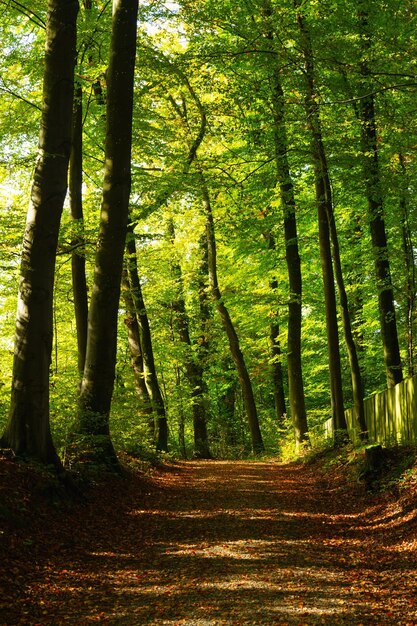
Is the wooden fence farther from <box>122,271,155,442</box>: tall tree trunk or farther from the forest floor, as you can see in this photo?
<box>122,271,155,442</box>: tall tree trunk

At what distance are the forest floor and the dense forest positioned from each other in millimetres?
1197

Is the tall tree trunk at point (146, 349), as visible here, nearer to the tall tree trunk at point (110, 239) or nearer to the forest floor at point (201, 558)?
the tall tree trunk at point (110, 239)

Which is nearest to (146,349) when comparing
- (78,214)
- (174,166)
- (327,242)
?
(174,166)

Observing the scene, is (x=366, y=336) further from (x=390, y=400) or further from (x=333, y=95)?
(x=333, y=95)

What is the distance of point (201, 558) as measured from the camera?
18.8ft

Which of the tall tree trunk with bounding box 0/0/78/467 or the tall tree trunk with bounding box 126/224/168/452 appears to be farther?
the tall tree trunk with bounding box 126/224/168/452

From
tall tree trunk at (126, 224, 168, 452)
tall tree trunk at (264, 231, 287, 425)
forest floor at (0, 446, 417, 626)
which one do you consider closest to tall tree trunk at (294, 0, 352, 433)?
forest floor at (0, 446, 417, 626)

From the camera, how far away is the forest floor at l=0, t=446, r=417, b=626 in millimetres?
4270

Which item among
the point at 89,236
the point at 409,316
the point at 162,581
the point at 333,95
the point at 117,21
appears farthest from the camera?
the point at 409,316

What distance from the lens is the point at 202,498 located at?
9.80 meters

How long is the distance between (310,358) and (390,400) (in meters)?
15.2

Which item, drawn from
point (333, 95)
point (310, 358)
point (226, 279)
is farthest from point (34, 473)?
point (310, 358)

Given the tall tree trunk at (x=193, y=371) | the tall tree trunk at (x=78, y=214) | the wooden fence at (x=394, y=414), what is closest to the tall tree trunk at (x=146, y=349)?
the tall tree trunk at (x=78, y=214)

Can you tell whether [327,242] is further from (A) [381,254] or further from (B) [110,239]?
(B) [110,239]
